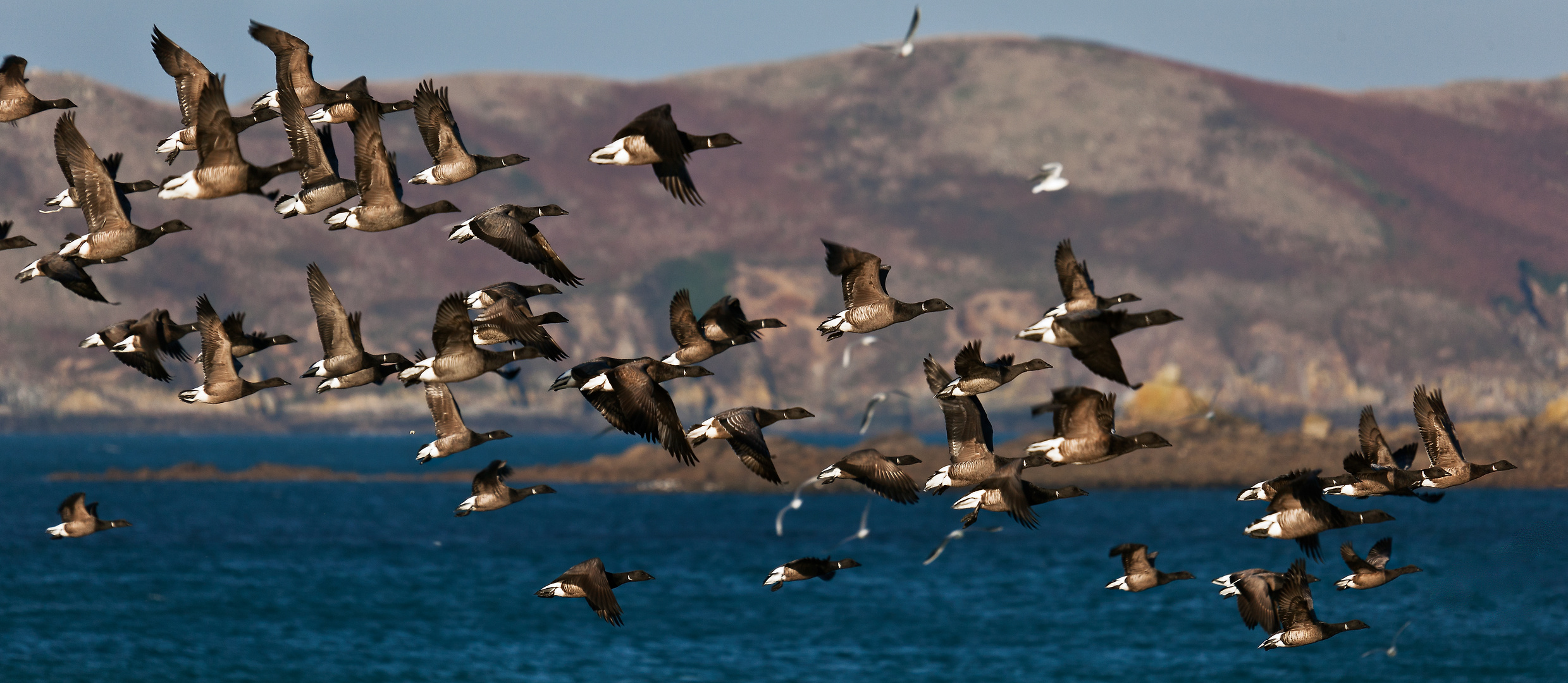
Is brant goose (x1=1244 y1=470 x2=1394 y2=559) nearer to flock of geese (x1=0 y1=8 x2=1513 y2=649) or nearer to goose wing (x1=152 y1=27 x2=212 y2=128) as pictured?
flock of geese (x1=0 y1=8 x2=1513 y2=649)

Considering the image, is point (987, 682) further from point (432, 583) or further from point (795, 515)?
point (795, 515)

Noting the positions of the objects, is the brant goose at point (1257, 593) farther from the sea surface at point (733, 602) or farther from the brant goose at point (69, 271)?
the sea surface at point (733, 602)

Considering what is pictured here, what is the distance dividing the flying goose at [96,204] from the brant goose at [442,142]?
3.83 m

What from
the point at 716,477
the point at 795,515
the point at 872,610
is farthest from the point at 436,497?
the point at 872,610

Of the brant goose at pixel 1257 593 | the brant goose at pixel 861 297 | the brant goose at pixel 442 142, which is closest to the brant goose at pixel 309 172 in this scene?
the brant goose at pixel 442 142

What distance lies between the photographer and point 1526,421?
15888cm

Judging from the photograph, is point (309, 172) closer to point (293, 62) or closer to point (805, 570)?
point (293, 62)

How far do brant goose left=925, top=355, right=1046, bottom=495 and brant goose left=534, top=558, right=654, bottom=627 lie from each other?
5.11 metres

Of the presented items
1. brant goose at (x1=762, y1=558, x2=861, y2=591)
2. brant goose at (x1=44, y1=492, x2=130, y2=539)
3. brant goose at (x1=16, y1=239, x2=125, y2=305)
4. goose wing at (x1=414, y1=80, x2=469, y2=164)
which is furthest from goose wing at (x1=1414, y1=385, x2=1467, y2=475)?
brant goose at (x1=44, y1=492, x2=130, y2=539)

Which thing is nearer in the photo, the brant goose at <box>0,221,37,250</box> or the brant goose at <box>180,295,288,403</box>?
the brant goose at <box>180,295,288,403</box>

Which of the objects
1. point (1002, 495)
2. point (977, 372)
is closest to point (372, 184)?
point (977, 372)

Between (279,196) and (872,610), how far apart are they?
238 ft

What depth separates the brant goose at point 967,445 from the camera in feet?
79.3

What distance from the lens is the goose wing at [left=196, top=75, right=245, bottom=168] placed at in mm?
22109
